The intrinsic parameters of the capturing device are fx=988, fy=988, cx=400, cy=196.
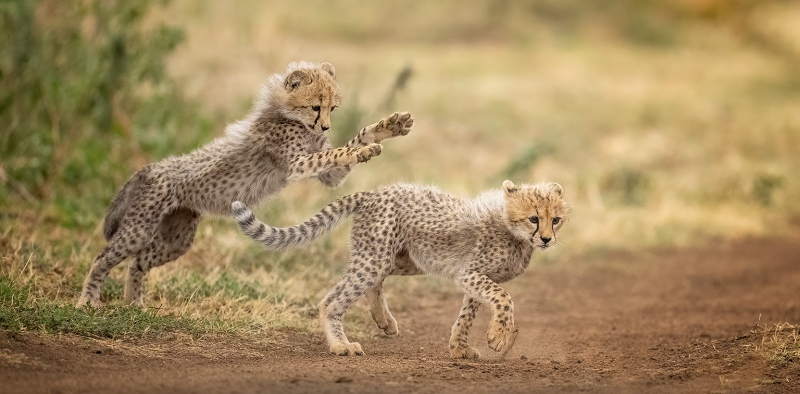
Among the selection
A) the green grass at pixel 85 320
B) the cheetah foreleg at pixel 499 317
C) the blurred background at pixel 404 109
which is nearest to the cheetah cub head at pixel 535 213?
the cheetah foreleg at pixel 499 317

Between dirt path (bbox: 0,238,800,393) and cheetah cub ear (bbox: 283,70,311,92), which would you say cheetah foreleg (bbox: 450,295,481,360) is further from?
cheetah cub ear (bbox: 283,70,311,92)

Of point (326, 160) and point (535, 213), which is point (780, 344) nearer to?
point (535, 213)

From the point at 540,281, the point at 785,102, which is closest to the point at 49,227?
the point at 540,281

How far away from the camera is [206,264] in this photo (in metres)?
6.87

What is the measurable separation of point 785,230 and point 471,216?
688 cm

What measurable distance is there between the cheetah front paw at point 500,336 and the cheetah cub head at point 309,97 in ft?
4.98

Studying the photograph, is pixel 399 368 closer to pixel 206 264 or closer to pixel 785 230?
pixel 206 264

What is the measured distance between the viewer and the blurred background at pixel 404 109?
284 inches

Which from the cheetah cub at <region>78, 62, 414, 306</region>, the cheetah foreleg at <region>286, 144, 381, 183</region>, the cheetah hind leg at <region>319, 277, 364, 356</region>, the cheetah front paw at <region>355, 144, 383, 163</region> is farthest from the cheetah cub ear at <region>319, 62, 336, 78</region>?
the cheetah hind leg at <region>319, 277, 364, 356</region>

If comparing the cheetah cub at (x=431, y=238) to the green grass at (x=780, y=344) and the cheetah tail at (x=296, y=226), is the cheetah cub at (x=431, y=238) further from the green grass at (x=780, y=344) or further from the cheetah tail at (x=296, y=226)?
the green grass at (x=780, y=344)

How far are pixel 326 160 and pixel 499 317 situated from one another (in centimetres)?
130

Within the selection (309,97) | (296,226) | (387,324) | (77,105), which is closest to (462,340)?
(387,324)

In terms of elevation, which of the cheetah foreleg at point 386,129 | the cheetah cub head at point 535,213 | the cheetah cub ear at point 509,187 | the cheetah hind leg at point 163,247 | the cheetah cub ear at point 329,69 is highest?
the cheetah cub ear at point 329,69

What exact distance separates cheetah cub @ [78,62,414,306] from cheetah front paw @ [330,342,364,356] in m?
0.99
